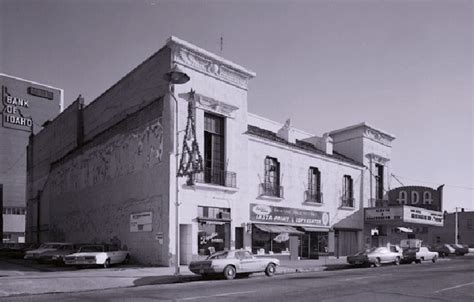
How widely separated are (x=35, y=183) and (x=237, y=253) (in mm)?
37424

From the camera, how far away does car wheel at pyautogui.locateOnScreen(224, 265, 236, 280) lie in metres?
19.7

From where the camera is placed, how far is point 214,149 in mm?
27891

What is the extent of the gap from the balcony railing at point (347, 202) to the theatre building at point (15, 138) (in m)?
50.9

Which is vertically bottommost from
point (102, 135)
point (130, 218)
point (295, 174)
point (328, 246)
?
point (328, 246)

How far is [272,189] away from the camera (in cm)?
3180

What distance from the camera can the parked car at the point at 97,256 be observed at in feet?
76.7

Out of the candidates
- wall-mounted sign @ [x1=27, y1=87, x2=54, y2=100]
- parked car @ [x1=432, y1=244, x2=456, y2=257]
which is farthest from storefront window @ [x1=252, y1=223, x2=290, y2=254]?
wall-mounted sign @ [x1=27, y1=87, x2=54, y2=100]

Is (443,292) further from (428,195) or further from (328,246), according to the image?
(428,195)

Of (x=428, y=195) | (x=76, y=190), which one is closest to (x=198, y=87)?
(x=76, y=190)

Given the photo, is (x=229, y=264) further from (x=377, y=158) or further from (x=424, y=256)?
(x=377, y=158)

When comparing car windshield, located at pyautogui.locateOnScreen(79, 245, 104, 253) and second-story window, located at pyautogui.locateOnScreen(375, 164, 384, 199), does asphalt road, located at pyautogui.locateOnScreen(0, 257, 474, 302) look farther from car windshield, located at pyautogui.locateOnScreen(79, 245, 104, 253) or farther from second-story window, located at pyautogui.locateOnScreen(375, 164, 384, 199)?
second-story window, located at pyautogui.locateOnScreen(375, 164, 384, 199)

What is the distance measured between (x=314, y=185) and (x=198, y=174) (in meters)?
12.7

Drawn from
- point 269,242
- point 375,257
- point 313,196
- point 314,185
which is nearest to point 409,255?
point 375,257

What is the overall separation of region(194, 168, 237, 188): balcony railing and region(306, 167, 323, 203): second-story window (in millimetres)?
9073
